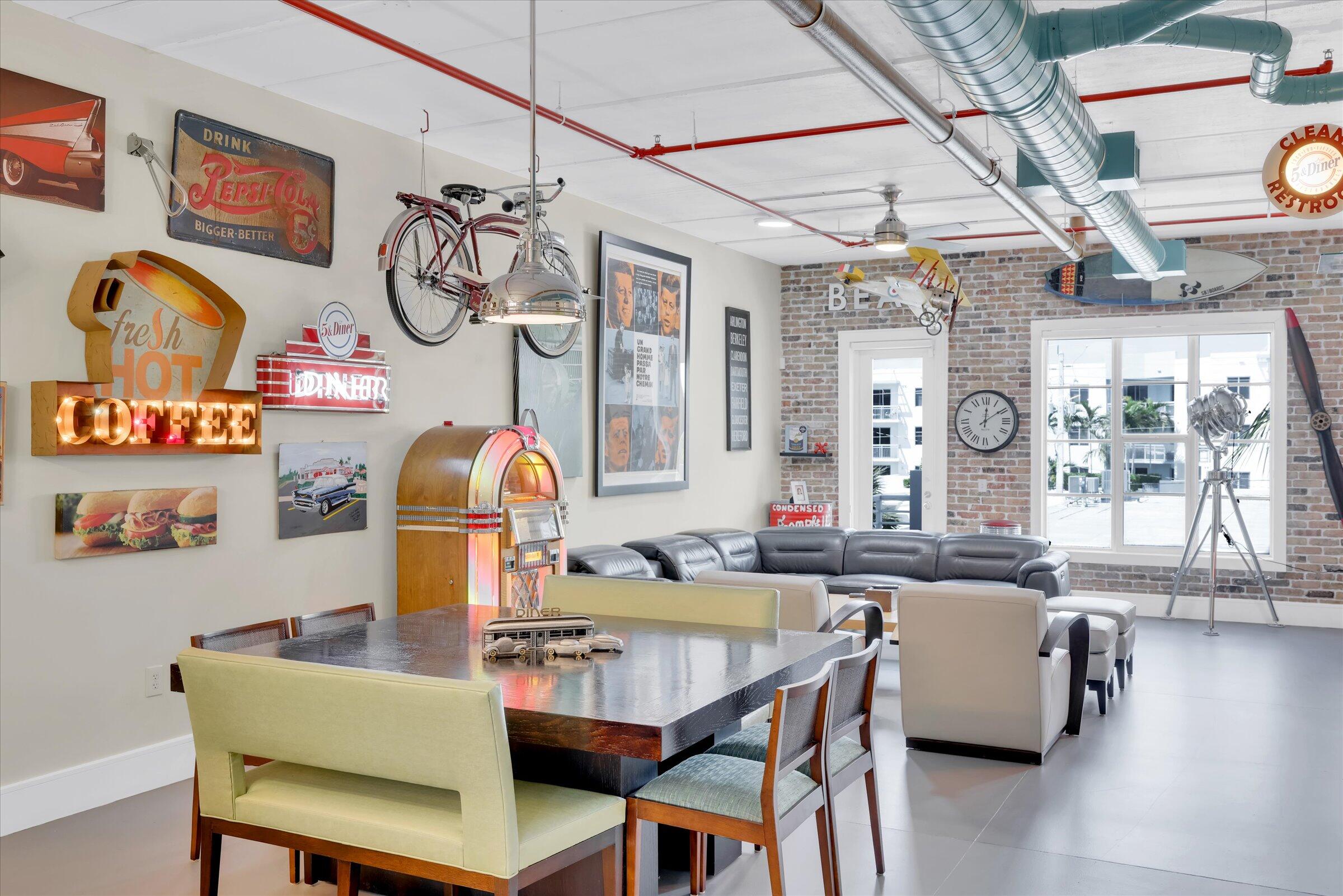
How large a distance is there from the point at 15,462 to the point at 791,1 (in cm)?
327

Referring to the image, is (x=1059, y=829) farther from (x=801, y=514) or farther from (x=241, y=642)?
(x=801, y=514)

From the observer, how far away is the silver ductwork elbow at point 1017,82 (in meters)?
3.00

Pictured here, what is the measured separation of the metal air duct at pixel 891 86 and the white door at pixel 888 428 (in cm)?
376

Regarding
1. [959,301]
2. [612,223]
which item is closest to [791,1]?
[612,223]

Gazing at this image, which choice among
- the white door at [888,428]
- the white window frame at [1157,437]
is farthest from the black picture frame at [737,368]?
the white window frame at [1157,437]

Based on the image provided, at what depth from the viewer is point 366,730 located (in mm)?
2482

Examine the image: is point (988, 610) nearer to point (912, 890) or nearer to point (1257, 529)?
point (912, 890)

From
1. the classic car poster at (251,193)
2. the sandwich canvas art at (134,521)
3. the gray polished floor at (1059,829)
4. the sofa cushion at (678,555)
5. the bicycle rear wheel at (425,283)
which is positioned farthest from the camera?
the sofa cushion at (678,555)

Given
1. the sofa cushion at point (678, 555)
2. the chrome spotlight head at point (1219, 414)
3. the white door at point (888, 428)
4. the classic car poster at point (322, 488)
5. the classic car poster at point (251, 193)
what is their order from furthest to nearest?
the white door at point (888, 428) → the chrome spotlight head at point (1219, 414) → the sofa cushion at point (678, 555) → the classic car poster at point (322, 488) → the classic car poster at point (251, 193)

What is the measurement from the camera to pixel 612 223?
25.1 ft

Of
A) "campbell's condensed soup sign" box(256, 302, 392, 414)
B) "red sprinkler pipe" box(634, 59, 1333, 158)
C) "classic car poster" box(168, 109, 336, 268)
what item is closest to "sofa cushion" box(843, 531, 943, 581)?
"red sprinkler pipe" box(634, 59, 1333, 158)

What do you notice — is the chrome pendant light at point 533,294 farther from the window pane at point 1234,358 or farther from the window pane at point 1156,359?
the window pane at point 1234,358

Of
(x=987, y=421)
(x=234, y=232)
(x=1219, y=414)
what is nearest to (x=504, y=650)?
(x=234, y=232)

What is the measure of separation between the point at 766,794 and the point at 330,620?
6.43 ft
